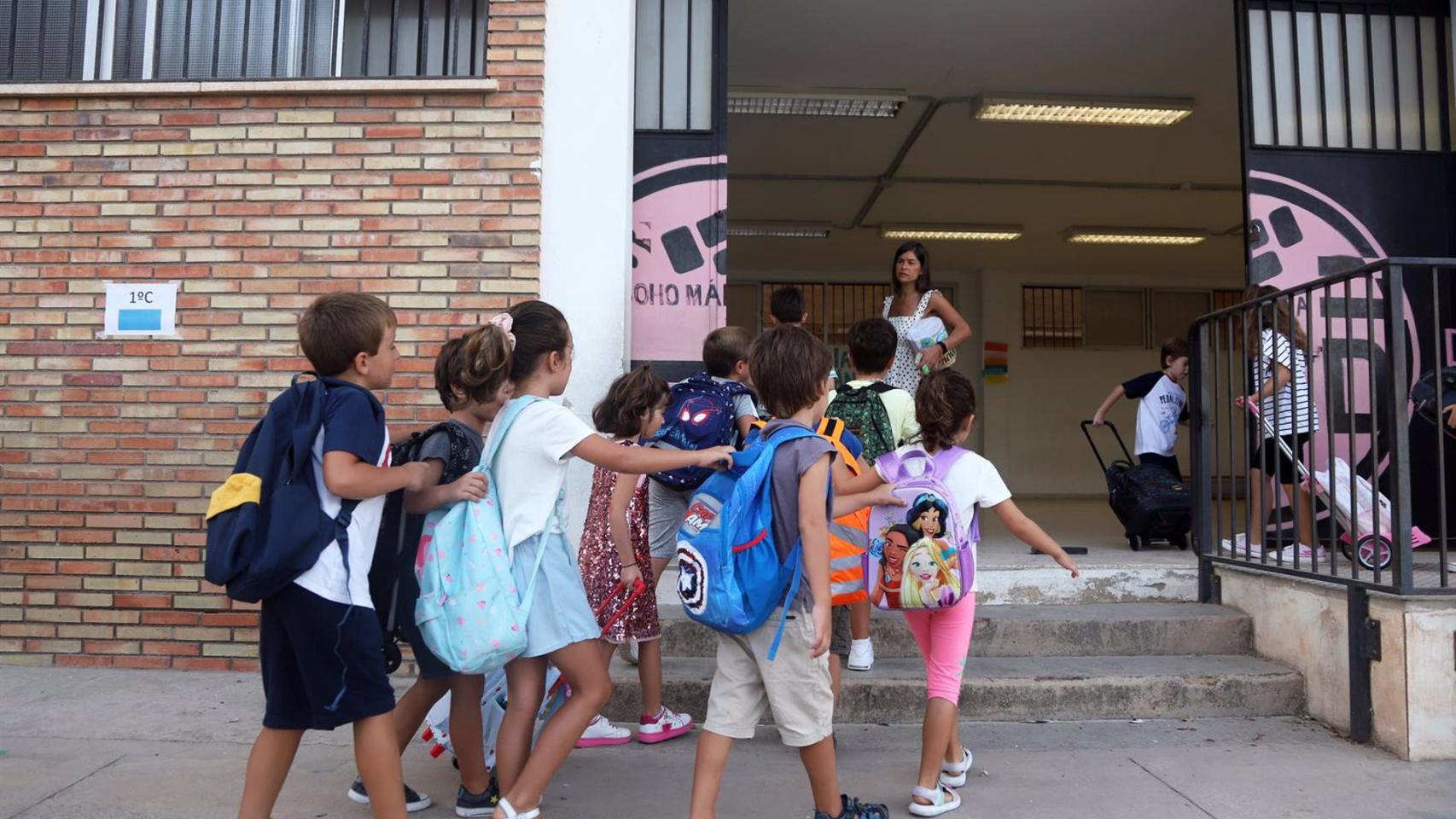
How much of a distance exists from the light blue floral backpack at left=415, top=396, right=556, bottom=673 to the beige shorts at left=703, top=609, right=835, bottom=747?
24.2 inches

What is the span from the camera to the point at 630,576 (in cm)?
389

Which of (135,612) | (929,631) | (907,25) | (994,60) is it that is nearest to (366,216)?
(135,612)

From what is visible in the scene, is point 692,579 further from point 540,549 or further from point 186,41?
point 186,41

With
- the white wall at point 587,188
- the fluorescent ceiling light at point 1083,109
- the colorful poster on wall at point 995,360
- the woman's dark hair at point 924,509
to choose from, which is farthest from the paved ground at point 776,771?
the colorful poster on wall at point 995,360

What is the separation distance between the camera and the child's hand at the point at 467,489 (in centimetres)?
308

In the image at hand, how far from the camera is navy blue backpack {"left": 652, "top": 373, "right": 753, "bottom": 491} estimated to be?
3.88 metres

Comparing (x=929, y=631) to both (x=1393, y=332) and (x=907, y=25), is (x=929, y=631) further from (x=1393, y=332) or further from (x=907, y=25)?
(x=907, y=25)

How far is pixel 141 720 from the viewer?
433 centimetres

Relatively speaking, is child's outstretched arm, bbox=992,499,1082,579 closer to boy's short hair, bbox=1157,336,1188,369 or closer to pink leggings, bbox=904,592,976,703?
pink leggings, bbox=904,592,976,703

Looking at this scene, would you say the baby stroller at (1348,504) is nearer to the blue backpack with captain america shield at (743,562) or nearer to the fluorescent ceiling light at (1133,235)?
the blue backpack with captain america shield at (743,562)

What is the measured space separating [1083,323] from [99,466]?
13.3 metres

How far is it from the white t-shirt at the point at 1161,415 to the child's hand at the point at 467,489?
527 centimetres

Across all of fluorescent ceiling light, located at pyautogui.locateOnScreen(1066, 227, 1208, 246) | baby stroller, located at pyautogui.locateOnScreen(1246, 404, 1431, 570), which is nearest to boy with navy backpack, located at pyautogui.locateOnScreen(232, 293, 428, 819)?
baby stroller, located at pyautogui.locateOnScreen(1246, 404, 1431, 570)

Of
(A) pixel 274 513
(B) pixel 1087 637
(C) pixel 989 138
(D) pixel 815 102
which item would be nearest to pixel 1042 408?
(C) pixel 989 138
